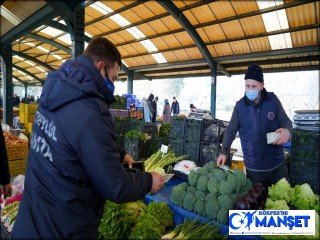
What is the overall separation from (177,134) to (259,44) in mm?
7729

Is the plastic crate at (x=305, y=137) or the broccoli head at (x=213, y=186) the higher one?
the plastic crate at (x=305, y=137)

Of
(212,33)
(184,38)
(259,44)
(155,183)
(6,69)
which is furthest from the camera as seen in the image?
(184,38)

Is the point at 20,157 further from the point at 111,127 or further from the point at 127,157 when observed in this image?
Answer: the point at 111,127

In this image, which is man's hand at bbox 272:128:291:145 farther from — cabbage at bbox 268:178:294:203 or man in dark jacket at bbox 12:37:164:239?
man in dark jacket at bbox 12:37:164:239

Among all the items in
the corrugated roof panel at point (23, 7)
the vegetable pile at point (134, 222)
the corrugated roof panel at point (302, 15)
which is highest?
the corrugated roof panel at point (302, 15)

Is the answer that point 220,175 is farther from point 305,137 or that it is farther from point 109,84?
point 109,84

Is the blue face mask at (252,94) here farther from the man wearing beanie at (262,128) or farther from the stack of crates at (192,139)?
the stack of crates at (192,139)

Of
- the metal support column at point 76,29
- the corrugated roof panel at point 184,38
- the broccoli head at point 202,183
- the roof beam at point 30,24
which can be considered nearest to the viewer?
the broccoli head at point 202,183

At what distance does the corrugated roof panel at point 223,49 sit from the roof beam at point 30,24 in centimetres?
723

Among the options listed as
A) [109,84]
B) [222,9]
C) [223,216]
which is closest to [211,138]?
[223,216]

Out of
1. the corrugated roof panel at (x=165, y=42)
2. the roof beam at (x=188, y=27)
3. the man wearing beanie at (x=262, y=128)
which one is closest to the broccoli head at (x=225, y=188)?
the man wearing beanie at (x=262, y=128)

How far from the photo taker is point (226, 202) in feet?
6.35

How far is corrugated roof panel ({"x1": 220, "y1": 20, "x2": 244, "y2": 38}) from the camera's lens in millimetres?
8928

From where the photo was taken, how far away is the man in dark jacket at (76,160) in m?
1.16
